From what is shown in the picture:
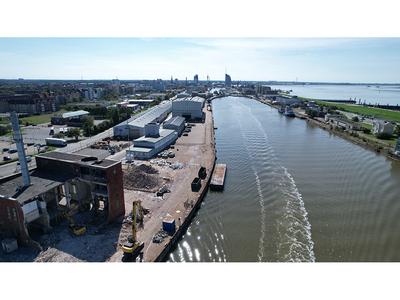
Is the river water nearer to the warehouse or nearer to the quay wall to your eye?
the quay wall

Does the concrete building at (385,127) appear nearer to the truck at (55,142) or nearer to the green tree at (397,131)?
the green tree at (397,131)

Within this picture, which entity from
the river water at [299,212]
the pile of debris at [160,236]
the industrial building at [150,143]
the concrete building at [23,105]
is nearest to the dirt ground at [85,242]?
the pile of debris at [160,236]

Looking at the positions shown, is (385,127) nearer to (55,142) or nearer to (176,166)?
(176,166)

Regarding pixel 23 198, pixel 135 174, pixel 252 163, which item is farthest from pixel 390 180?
pixel 23 198

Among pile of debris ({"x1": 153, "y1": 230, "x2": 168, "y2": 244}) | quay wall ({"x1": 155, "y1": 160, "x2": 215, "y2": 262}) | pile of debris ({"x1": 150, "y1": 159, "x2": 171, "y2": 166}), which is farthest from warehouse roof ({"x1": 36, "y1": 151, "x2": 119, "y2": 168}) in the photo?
pile of debris ({"x1": 150, "y1": 159, "x2": 171, "y2": 166})

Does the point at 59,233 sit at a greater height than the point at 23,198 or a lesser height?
lesser

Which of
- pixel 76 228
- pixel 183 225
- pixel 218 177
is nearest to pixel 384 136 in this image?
pixel 218 177

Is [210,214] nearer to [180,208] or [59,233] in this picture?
[180,208]
